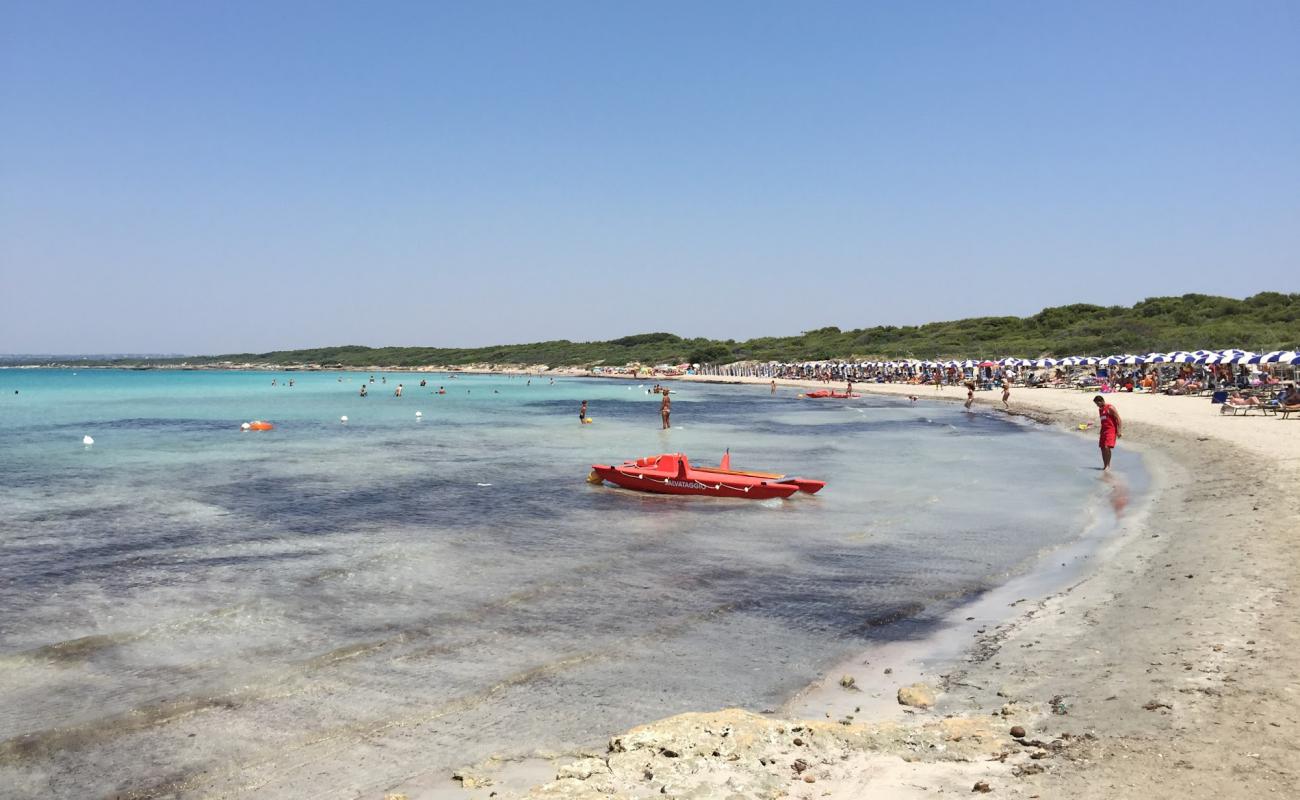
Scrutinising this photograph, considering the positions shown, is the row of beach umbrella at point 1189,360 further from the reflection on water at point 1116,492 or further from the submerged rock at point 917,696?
the submerged rock at point 917,696

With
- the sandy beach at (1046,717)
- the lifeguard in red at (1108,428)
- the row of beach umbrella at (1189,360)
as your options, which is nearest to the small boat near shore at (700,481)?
the lifeguard in red at (1108,428)

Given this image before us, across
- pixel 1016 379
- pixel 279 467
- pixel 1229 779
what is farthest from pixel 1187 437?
pixel 1016 379

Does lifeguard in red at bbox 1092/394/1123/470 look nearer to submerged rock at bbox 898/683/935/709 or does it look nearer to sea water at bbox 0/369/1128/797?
sea water at bbox 0/369/1128/797

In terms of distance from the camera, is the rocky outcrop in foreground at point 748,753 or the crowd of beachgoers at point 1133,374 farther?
the crowd of beachgoers at point 1133,374

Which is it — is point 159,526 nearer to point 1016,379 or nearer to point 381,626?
point 381,626

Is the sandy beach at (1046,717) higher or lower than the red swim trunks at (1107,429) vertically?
lower

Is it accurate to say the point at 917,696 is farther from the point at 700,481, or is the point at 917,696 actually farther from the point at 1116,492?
the point at 1116,492

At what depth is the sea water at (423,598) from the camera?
7.82m

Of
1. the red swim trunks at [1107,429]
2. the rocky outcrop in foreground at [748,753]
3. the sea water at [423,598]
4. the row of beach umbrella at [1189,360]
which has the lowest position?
the sea water at [423,598]

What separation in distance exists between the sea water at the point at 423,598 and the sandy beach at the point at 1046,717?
3.22 ft

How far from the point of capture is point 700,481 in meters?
22.1

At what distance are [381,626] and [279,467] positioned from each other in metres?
20.9

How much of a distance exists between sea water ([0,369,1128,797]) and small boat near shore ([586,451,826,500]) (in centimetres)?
59

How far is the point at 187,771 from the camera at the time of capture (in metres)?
7.16
